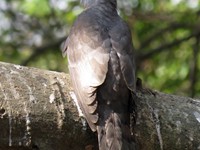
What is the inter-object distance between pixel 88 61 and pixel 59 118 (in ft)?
2.47

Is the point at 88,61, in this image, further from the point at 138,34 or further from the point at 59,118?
the point at 138,34

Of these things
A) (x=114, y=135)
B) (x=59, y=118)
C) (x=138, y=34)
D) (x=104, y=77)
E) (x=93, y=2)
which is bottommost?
(x=114, y=135)

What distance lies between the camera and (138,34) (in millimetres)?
10820

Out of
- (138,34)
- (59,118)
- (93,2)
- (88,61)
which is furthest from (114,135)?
(138,34)

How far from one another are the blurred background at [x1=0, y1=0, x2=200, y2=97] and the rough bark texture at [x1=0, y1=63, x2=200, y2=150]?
4.54 m

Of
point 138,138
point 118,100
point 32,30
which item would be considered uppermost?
point 32,30

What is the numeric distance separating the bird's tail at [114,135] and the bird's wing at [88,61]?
0.30 ft

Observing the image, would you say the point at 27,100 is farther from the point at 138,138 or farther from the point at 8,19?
the point at 8,19

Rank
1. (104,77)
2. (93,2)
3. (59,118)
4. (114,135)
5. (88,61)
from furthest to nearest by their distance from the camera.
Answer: (93,2), (88,61), (104,77), (114,135), (59,118)

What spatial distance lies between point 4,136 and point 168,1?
690cm

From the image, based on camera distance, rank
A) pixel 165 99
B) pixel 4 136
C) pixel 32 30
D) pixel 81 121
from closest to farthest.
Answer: pixel 4 136 → pixel 81 121 → pixel 165 99 → pixel 32 30

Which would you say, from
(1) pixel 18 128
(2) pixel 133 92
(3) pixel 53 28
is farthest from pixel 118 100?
(3) pixel 53 28

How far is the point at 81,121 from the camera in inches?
195

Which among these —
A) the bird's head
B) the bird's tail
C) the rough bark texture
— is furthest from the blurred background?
the bird's tail
